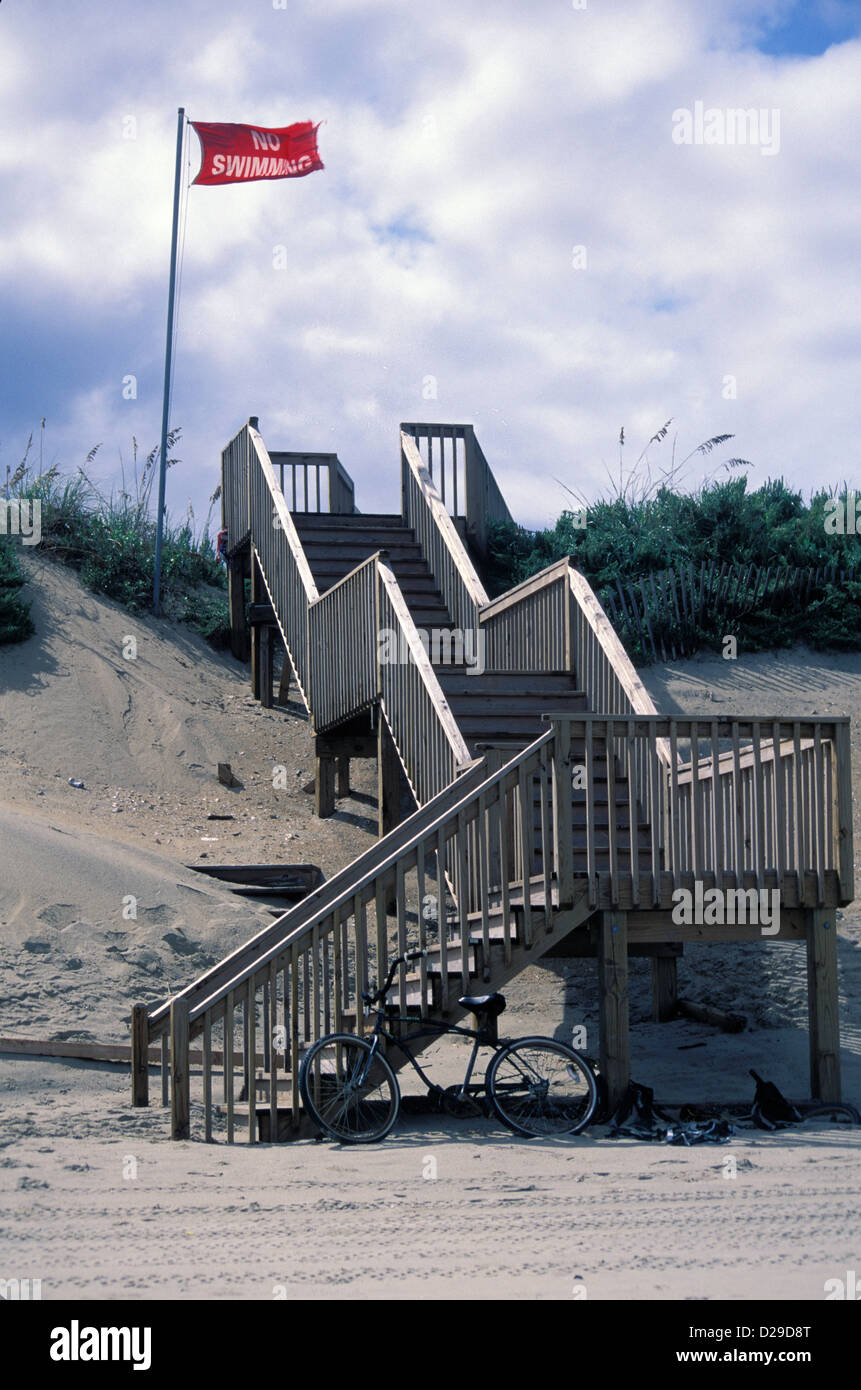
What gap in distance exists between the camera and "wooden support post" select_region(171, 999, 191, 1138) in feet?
23.9

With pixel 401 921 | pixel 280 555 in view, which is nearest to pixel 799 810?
pixel 401 921

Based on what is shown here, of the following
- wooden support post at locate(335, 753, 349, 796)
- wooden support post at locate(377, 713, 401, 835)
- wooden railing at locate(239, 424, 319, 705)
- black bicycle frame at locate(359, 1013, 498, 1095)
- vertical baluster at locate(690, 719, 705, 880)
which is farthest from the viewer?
wooden support post at locate(335, 753, 349, 796)

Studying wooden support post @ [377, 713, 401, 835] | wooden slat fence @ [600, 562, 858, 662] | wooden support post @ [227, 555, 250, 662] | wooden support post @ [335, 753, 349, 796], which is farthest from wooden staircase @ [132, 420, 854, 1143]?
wooden support post @ [227, 555, 250, 662]

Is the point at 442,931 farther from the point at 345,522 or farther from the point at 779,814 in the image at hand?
the point at 345,522

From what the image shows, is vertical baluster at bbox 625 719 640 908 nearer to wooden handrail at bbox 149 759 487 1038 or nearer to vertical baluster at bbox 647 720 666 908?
vertical baluster at bbox 647 720 666 908

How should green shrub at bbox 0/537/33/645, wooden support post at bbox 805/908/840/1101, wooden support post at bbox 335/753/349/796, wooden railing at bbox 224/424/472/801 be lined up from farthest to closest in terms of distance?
green shrub at bbox 0/537/33/645 → wooden support post at bbox 335/753/349/796 → wooden railing at bbox 224/424/472/801 → wooden support post at bbox 805/908/840/1101

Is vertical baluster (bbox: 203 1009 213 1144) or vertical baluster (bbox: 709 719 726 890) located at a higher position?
vertical baluster (bbox: 709 719 726 890)

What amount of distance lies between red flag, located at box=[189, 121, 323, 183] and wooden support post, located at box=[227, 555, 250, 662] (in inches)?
252

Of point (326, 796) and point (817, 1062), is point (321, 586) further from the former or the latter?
point (817, 1062)

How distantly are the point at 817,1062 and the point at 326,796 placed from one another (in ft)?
26.8

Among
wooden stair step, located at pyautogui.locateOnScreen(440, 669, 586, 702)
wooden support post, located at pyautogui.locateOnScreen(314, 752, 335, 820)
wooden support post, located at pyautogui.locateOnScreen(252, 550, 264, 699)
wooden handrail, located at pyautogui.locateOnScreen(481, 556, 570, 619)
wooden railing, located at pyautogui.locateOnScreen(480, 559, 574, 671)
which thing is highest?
wooden support post, located at pyautogui.locateOnScreen(252, 550, 264, 699)

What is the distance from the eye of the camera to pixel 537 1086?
7578 millimetres

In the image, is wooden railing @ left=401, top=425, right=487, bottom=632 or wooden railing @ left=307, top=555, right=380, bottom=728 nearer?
wooden railing @ left=307, top=555, right=380, bottom=728

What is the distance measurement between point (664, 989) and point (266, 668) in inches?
384
